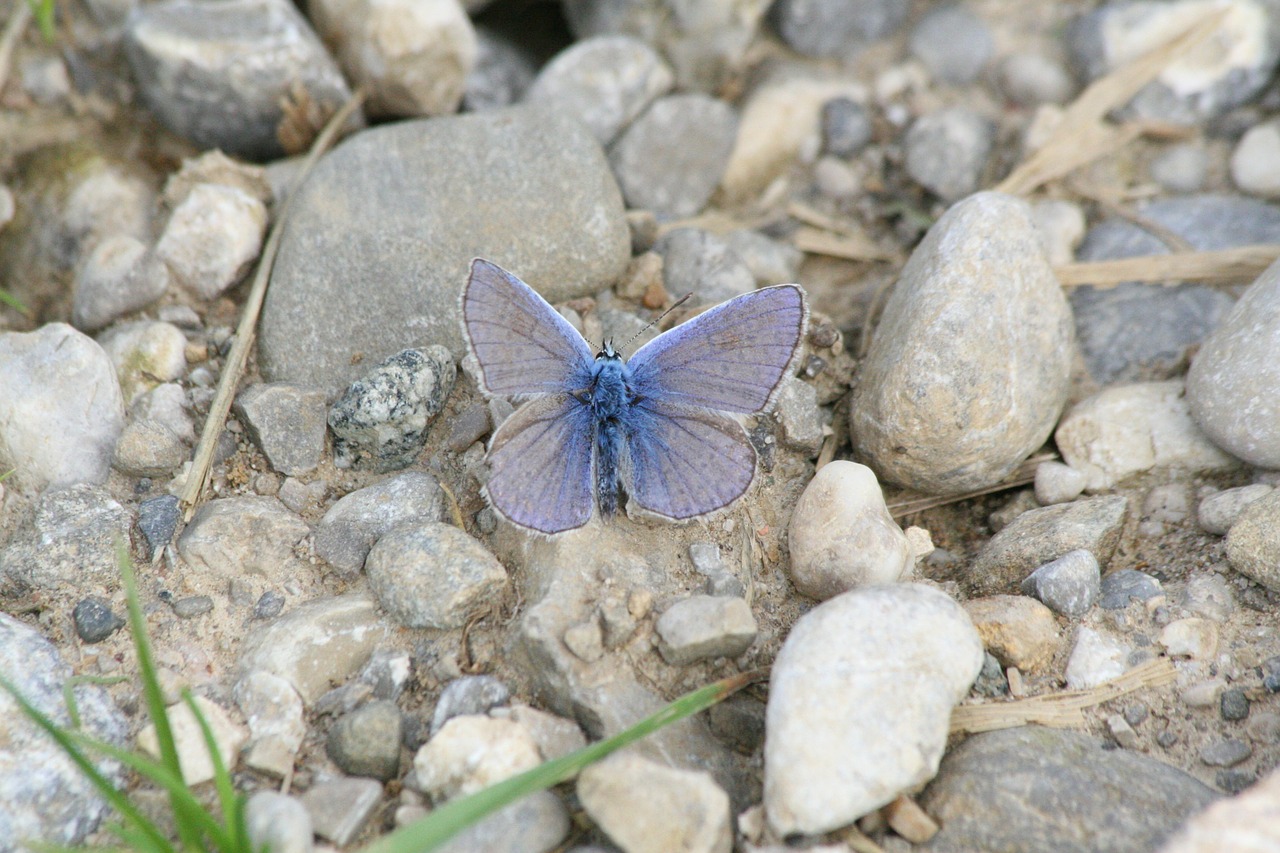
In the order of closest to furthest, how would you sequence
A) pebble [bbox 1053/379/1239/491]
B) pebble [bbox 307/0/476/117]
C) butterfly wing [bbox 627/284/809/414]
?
butterfly wing [bbox 627/284/809/414] → pebble [bbox 1053/379/1239/491] → pebble [bbox 307/0/476/117]

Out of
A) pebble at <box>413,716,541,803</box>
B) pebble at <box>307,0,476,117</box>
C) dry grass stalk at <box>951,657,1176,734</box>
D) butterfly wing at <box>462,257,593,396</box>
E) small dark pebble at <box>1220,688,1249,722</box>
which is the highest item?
pebble at <box>307,0,476,117</box>

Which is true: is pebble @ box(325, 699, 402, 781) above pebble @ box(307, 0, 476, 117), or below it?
below

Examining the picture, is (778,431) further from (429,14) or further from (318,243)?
(429,14)

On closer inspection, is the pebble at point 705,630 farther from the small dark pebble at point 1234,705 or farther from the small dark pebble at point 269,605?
the small dark pebble at point 1234,705

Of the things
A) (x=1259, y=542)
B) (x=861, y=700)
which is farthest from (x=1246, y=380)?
(x=861, y=700)

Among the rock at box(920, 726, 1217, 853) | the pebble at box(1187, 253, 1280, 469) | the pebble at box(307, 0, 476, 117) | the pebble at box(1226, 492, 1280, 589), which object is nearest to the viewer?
the rock at box(920, 726, 1217, 853)

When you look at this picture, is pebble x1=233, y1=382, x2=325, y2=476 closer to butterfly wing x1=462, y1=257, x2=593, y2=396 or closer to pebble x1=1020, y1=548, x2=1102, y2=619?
butterfly wing x1=462, y1=257, x2=593, y2=396

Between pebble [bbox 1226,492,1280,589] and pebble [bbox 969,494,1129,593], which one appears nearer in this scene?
pebble [bbox 1226,492,1280,589]

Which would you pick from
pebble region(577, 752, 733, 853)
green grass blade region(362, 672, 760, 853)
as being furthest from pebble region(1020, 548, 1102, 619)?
pebble region(577, 752, 733, 853)
